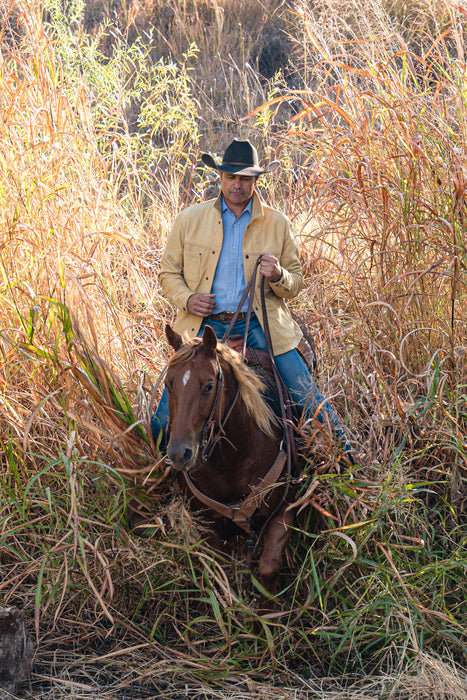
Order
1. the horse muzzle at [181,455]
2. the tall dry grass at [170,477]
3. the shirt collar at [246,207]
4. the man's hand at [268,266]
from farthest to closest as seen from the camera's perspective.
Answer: the shirt collar at [246,207] < the man's hand at [268,266] < the tall dry grass at [170,477] < the horse muzzle at [181,455]

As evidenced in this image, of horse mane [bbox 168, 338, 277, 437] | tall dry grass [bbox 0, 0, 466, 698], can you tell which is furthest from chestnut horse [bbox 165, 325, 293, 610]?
tall dry grass [bbox 0, 0, 466, 698]

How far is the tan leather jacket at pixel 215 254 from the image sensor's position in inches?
147

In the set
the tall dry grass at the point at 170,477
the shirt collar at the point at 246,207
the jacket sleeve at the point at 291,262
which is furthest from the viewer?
the shirt collar at the point at 246,207

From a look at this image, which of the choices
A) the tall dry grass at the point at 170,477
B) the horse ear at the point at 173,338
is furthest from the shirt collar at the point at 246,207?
the horse ear at the point at 173,338

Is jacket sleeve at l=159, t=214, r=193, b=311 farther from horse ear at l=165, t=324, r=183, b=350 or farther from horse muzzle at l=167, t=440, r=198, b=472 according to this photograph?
horse muzzle at l=167, t=440, r=198, b=472

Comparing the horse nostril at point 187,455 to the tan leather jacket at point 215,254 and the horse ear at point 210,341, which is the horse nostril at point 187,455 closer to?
the horse ear at point 210,341

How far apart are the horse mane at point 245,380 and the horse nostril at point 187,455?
381mm

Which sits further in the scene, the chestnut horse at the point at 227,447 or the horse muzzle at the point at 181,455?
the chestnut horse at the point at 227,447

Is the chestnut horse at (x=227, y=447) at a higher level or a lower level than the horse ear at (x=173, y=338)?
lower

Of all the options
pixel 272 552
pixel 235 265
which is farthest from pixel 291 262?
pixel 272 552

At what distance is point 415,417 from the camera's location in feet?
12.1

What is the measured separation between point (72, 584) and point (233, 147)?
7.64 feet

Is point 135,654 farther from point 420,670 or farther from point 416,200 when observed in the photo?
point 416,200

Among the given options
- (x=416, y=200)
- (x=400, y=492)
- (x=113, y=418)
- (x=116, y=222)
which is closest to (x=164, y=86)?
(x=116, y=222)
